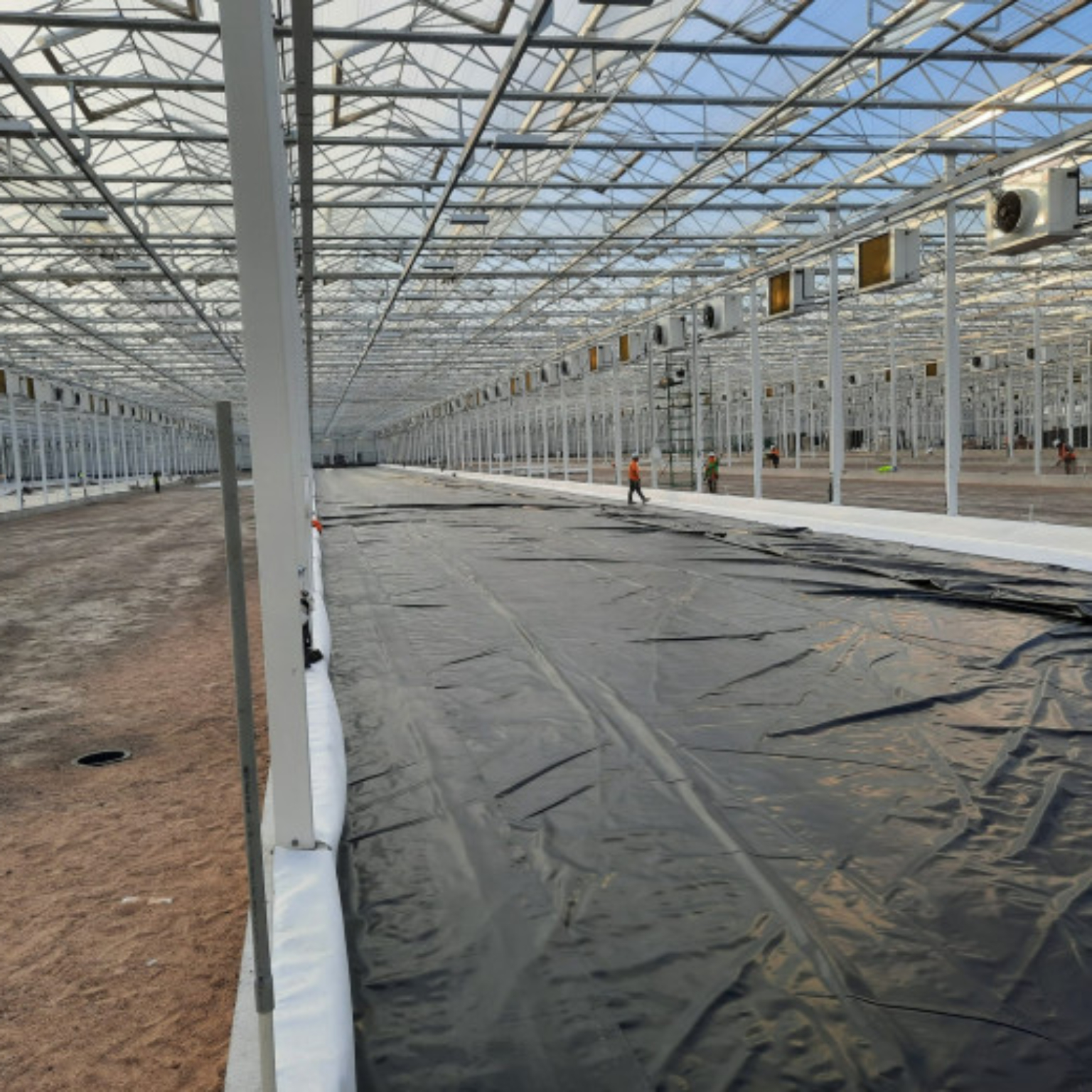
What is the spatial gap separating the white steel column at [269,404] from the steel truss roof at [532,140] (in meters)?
5.71

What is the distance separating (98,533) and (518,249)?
543 inches

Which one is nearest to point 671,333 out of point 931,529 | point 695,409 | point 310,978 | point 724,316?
point 724,316

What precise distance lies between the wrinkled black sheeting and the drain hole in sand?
150cm

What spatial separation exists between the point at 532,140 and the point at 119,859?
519 inches

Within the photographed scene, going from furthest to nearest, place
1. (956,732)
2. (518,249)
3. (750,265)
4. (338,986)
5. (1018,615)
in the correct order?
(750,265), (518,249), (1018,615), (956,732), (338,986)

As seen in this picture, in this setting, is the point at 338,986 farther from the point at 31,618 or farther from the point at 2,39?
the point at 2,39

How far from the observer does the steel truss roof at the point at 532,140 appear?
40.0ft

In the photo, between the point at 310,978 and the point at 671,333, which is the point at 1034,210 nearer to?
the point at 671,333

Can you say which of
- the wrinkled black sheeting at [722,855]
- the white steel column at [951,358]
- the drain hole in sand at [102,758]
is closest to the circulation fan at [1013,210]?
the white steel column at [951,358]

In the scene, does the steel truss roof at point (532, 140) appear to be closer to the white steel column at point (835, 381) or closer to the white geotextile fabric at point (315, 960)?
the white steel column at point (835, 381)

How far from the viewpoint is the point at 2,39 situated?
12914 millimetres

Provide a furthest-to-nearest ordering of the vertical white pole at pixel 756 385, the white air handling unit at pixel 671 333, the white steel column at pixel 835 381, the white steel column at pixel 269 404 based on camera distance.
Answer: the white air handling unit at pixel 671 333, the vertical white pole at pixel 756 385, the white steel column at pixel 835 381, the white steel column at pixel 269 404

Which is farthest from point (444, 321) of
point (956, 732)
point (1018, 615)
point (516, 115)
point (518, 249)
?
point (956, 732)

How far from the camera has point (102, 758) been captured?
259 inches
